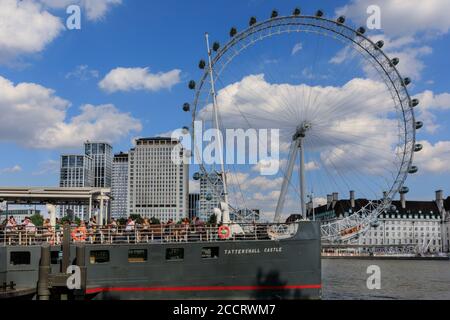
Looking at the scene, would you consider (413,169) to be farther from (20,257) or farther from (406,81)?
(20,257)

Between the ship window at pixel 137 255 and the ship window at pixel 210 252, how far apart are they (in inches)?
103

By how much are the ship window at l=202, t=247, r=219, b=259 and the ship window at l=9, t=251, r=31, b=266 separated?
760 cm

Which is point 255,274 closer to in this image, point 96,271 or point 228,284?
point 228,284

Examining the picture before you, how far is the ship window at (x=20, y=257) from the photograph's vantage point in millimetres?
22969

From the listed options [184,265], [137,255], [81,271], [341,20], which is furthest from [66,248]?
[341,20]

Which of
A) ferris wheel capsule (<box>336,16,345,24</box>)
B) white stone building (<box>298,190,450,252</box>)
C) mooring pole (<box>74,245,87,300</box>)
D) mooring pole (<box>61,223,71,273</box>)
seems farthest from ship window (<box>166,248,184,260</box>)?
white stone building (<box>298,190,450,252</box>)

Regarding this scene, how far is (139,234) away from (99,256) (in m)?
2.00

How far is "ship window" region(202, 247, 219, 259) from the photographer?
77.5 feet

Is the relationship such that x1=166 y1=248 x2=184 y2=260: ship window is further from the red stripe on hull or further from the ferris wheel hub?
the ferris wheel hub

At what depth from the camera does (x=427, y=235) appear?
189500mm

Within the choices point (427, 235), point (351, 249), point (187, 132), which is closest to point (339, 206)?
point (351, 249)

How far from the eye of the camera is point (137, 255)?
77.3 feet
